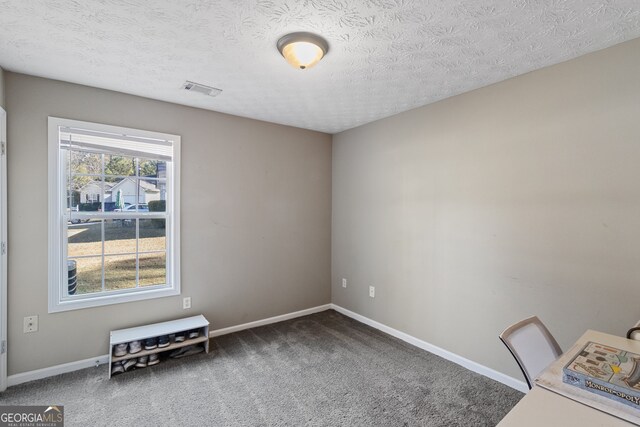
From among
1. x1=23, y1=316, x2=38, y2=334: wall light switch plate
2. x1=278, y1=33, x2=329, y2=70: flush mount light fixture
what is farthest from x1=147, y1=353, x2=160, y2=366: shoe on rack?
x1=278, y1=33, x2=329, y2=70: flush mount light fixture

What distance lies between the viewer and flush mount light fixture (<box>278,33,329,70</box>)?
72.4 inches

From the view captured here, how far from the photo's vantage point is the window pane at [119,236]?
2.81m

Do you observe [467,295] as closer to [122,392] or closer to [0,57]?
[122,392]

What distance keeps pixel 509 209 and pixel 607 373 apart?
1517 mm

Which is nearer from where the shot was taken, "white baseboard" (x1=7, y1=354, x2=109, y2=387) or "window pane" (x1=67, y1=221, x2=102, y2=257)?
"white baseboard" (x1=7, y1=354, x2=109, y2=387)

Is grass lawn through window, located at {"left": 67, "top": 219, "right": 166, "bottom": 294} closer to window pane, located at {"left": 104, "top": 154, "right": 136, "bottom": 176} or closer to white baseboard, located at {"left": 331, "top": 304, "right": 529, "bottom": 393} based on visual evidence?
window pane, located at {"left": 104, "top": 154, "right": 136, "bottom": 176}

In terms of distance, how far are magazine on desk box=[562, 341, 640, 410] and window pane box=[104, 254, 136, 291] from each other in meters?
3.30

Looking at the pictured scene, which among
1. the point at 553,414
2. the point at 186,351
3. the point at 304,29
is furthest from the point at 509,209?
the point at 186,351

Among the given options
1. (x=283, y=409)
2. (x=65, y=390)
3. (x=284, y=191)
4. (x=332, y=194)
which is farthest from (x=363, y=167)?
(x=65, y=390)

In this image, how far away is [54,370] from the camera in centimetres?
250

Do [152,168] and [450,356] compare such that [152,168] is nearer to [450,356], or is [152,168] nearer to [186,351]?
[186,351]

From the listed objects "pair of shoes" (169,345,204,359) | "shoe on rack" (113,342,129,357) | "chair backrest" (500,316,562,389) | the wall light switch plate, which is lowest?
"pair of shoes" (169,345,204,359)

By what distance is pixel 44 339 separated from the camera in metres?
2.48

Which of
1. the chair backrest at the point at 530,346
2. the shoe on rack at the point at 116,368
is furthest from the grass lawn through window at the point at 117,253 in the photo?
the chair backrest at the point at 530,346
